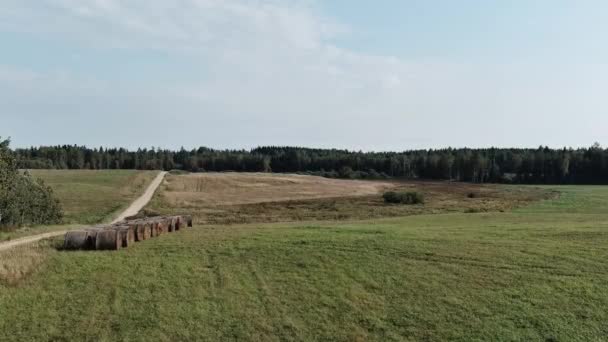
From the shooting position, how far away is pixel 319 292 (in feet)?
57.7

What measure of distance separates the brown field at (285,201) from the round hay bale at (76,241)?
1085 inches

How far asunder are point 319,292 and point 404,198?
56.7m

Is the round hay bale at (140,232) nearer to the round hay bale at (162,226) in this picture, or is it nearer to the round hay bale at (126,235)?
the round hay bale at (126,235)

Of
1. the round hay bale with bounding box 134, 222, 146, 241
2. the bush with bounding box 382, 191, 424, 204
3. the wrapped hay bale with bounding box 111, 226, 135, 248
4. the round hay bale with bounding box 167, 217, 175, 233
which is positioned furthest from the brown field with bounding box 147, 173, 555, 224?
the wrapped hay bale with bounding box 111, 226, 135, 248

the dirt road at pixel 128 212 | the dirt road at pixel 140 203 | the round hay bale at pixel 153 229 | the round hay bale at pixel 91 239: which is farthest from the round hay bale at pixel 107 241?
the dirt road at pixel 140 203

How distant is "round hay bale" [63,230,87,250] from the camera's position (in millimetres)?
23000

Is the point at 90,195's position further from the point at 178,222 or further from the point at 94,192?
the point at 178,222

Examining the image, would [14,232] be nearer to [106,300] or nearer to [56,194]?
[106,300]

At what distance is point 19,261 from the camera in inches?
793

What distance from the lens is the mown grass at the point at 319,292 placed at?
1498 centimetres

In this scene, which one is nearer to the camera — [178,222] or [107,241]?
[107,241]

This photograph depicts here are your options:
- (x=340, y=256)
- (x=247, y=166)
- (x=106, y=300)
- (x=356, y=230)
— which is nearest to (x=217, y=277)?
(x=106, y=300)

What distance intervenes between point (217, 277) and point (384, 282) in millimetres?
5945

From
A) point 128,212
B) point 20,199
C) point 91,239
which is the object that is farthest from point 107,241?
point 128,212
